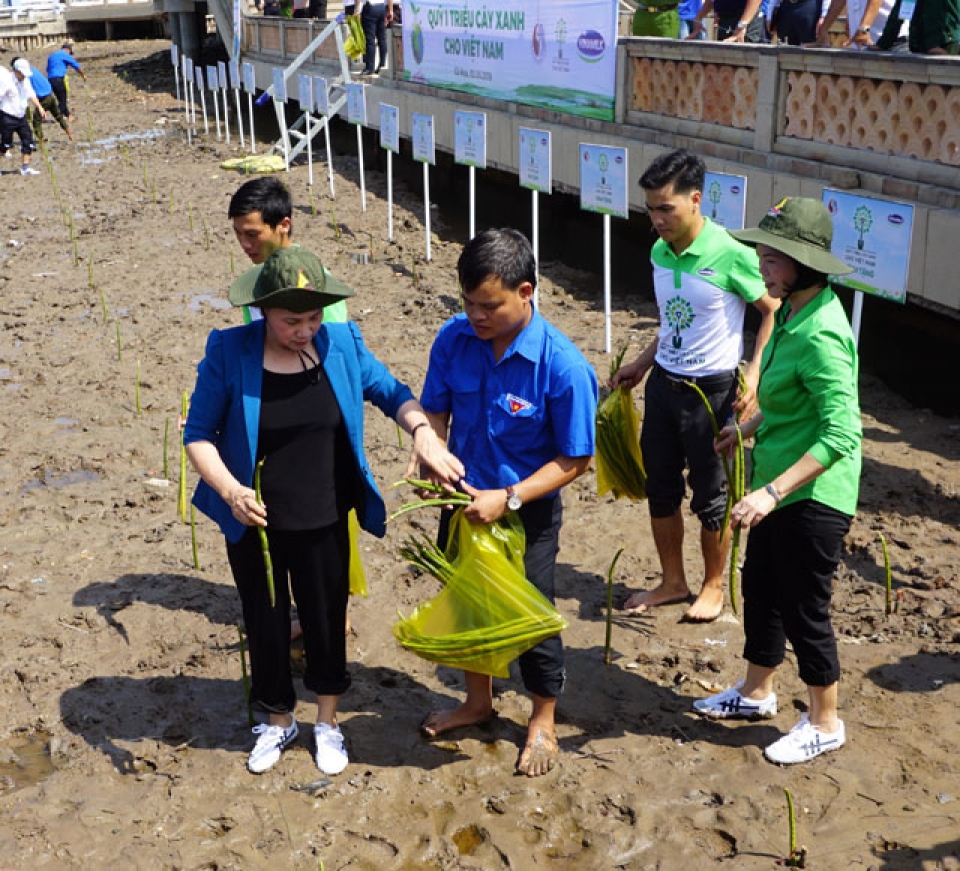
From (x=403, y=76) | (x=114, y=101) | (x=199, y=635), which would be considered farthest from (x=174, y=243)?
(x=114, y=101)

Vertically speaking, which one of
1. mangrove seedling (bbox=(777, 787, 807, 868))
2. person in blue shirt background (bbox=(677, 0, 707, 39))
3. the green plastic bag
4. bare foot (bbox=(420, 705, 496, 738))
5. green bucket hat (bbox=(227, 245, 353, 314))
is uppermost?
person in blue shirt background (bbox=(677, 0, 707, 39))

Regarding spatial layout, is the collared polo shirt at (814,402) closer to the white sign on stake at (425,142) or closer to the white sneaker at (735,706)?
the white sneaker at (735,706)

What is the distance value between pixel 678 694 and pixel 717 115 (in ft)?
22.8

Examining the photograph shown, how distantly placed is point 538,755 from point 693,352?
173 cm

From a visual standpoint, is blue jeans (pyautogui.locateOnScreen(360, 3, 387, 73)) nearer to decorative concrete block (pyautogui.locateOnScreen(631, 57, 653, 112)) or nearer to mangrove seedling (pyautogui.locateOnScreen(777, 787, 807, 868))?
decorative concrete block (pyautogui.locateOnScreen(631, 57, 653, 112))

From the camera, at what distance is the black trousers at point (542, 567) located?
3889mm

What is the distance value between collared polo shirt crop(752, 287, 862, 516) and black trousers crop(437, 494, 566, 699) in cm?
71

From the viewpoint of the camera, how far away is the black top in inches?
145

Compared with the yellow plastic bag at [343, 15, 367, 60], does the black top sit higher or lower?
lower

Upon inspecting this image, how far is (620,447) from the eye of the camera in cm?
523

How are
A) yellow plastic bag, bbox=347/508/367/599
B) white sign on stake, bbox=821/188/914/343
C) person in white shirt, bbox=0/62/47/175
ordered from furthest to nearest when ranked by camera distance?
person in white shirt, bbox=0/62/47/175 → white sign on stake, bbox=821/188/914/343 → yellow plastic bag, bbox=347/508/367/599

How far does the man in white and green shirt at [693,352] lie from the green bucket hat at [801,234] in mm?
737

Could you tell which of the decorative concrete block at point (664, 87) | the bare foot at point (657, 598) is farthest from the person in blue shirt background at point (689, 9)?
the bare foot at point (657, 598)

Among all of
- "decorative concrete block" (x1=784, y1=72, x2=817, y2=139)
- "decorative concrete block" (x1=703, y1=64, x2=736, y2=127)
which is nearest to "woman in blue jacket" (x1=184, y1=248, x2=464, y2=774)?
"decorative concrete block" (x1=784, y1=72, x2=817, y2=139)
